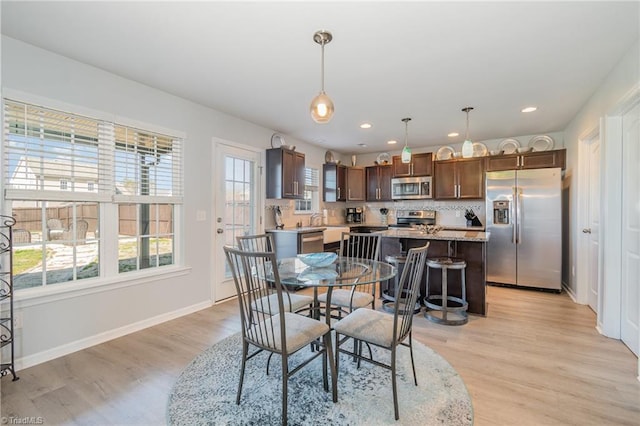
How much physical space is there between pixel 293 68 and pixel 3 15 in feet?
6.50

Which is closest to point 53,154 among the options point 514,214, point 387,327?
point 387,327

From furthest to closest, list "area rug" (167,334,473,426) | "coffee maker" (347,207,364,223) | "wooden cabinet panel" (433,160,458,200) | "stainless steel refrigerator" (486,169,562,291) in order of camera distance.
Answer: "coffee maker" (347,207,364,223) < "wooden cabinet panel" (433,160,458,200) < "stainless steel refrigerator" (486,169,562,291) < "area rug" (167,334,473,426)

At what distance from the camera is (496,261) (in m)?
4.68

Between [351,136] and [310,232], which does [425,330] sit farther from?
[351,136]

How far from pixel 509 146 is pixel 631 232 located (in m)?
3.07

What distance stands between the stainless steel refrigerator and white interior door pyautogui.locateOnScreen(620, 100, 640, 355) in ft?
5.53

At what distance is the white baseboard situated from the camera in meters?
2.32

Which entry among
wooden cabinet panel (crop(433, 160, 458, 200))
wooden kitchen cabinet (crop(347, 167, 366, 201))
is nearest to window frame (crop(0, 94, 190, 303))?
wooden kitchen cabinet (crop(347, 167, 366, 201))

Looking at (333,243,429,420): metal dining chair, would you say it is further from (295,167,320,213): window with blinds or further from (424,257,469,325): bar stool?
(295,167,320,213): window with blinds

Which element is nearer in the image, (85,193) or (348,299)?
(348,299)

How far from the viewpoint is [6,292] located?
7.29ft

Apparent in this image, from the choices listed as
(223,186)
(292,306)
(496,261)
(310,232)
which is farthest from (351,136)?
(292,306)

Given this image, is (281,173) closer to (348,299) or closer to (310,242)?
(310,242)

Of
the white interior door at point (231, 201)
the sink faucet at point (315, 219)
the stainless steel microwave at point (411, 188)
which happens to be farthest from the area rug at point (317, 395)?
the stainless steel microwave at point (411, 188)
